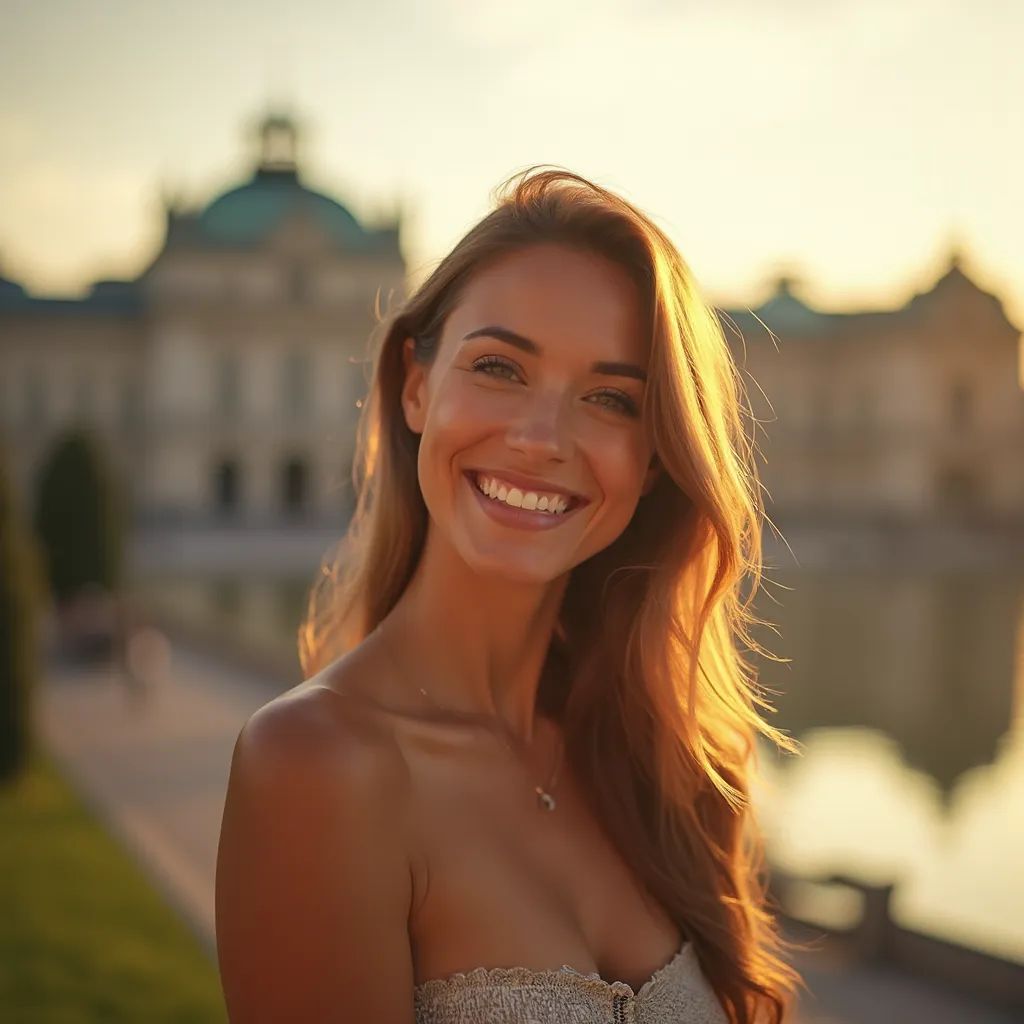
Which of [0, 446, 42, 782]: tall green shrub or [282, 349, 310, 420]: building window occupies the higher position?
[282, 349, 310, 420]: building window

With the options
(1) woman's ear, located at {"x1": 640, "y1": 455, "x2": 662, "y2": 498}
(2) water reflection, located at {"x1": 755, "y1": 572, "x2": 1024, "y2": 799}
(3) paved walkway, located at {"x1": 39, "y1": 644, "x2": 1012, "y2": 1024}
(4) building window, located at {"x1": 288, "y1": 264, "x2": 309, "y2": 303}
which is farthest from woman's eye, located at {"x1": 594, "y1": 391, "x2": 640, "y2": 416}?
(4) building window, located at {"x1": 288, "y1": 264, "x2": 309, "y2": 303}

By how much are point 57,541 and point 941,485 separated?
1428 inches

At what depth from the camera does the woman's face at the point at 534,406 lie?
146 cm

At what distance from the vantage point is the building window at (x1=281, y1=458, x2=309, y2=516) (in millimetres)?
40531

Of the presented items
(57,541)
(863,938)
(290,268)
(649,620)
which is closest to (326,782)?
(649,620)

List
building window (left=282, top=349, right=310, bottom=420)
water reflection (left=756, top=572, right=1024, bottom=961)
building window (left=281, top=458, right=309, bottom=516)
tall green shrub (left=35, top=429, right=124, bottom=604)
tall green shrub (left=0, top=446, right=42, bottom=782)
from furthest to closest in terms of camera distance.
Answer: building window (left=281, top=458, right=309, bottom=516), building window (left=282, top=349, right=310, bottom=420), tall green shrub (left=35, top=429, right=124, bottom=604), tall green shrub (left=0, top=446, right=42, bottom=782), water reflection (left=756, top=572, right=1024, bottom=961)

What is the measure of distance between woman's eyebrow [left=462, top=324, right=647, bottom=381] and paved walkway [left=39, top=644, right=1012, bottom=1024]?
3517mm

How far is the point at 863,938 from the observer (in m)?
5.03

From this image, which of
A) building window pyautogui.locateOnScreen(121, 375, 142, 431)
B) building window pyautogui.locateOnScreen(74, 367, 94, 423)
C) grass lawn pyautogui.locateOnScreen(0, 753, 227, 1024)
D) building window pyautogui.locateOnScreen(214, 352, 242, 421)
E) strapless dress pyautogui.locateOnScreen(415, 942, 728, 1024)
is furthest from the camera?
building window pyautogui.locateOnScreen(121, 375, 142, 431)

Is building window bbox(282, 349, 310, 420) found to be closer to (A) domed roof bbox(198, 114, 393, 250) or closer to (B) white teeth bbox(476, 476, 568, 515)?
(A) domed roof bbox(198, 114, 393, 250)

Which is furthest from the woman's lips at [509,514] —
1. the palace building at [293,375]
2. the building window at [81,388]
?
the building window at [81,388]

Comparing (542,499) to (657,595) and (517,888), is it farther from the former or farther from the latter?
(517,888)

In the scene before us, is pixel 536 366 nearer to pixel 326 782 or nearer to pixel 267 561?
pixel 326 782

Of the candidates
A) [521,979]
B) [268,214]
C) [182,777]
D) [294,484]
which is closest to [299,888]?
[521,979]
